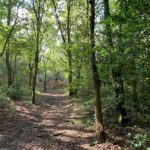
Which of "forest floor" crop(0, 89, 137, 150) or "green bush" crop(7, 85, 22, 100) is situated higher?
"green bush" crop(7, 85, 22, 100)

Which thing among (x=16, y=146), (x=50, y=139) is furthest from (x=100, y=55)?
(x=16, y=146)

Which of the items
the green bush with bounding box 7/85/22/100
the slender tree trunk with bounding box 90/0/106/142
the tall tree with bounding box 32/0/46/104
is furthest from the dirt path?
the tall tree with bounding box 32/0/46/104

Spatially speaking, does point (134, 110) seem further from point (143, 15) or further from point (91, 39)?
point (143, 15)

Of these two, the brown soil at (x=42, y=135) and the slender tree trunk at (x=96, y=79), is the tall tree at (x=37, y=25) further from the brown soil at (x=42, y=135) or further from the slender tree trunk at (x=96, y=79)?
the slender tree trunk at (x=96, y=79)

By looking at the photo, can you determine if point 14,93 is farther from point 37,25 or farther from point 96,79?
point 96,79

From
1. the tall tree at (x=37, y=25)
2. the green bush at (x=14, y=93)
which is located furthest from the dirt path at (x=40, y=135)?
the tall tree at (x=37, y=25)

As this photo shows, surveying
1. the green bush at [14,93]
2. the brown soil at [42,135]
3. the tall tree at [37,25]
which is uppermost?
the tall tree at [37,25]

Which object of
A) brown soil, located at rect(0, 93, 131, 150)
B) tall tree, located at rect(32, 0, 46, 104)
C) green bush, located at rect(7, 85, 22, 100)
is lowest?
brown soil, located at rect(0, 93, 131, 150)

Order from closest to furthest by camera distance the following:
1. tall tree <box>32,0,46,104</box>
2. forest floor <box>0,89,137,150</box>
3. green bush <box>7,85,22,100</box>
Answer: forest floor <box>0,89,137,150</box> → green bush <box>7,85,22,100</box> → tall tree <box>32,0,46,104</box>

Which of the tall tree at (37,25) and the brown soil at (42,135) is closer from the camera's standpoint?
the brown soil at (42,135)

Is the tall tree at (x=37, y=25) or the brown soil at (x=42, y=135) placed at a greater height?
the tall tree at (x=37, y=25)

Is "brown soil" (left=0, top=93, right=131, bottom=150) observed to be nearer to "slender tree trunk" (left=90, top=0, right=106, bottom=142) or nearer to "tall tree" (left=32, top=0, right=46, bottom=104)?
"slender tree trunk" (left=90, top=0, right=106, bottom=142)

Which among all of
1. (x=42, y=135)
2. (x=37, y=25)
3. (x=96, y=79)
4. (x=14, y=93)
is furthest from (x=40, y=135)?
(x=37, y=25)

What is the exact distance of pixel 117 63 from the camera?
27.5 feet
